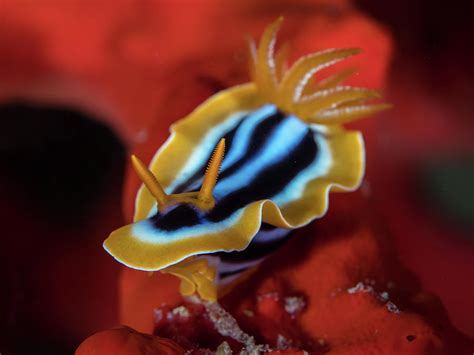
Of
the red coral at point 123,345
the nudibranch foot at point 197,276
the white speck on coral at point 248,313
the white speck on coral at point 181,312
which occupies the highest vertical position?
the red coral at point 123,345

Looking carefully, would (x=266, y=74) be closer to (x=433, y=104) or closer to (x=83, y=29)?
(x=83, y=29)

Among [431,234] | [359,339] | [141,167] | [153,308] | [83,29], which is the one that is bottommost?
[431,234]

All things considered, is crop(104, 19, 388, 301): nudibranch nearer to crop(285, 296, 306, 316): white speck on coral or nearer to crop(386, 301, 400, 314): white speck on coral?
crop(285, 296, 306, 316): white speck on coral

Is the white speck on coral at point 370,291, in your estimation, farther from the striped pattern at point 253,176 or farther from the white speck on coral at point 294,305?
the striped pattern at point 253,176

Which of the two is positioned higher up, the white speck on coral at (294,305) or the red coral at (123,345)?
the red coral at (123,345)

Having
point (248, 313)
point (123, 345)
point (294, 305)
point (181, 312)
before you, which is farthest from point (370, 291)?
point (123, 345)

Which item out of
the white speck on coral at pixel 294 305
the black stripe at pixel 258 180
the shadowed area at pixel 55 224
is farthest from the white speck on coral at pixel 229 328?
the shadowed area at pixel 55 224

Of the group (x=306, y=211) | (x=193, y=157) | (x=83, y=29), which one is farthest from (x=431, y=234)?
(x=83, y=29)
